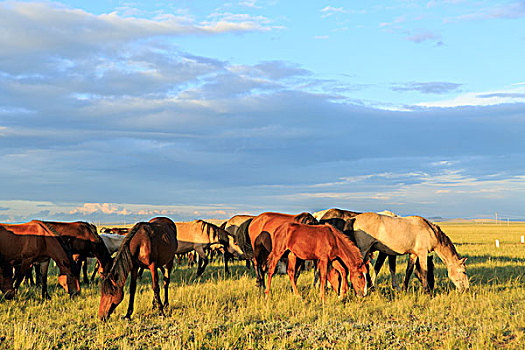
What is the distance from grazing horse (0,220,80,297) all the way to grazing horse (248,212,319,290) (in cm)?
502

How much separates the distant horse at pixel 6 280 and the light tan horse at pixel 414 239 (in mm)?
9122

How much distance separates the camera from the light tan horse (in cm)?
1243

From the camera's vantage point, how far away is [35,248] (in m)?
11.4

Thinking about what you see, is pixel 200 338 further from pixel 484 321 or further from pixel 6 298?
pixel 6 298

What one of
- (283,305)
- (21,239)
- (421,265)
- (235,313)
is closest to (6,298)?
(21,239)

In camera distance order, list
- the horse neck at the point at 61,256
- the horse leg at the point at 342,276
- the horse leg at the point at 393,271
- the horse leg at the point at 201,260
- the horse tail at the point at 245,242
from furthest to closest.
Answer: the horse tail at the point at 245,242
the horse leg at the point at 201,260
the horse leg at the point at 393,271
the horse neck at the point at 61,256
the horse leg at the point at 342,276

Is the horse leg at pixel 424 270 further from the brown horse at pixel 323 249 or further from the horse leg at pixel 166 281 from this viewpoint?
the horse leg at pixel 166 281

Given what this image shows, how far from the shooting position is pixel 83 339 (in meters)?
7.96

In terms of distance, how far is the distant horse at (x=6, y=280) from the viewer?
36.9ft

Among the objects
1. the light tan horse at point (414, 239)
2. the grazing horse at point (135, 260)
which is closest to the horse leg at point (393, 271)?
the light tan horse at point (414, 239)

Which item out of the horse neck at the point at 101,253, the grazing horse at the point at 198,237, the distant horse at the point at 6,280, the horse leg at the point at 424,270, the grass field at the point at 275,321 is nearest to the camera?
the grass field at the point at 275,321

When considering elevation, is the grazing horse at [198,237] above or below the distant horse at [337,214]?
below

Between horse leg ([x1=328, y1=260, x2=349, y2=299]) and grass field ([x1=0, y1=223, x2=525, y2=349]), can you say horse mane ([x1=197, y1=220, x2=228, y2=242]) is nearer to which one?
grass field ([x1=0, y1=223, x2=525, y2=349])

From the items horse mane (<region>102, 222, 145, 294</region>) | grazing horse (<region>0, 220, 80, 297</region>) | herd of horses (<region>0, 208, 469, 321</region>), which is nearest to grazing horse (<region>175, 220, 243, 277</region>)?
herd of horses (<region>0, 208, 469, 321</region>)
